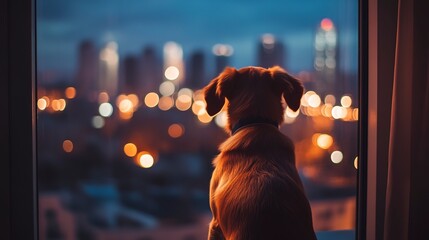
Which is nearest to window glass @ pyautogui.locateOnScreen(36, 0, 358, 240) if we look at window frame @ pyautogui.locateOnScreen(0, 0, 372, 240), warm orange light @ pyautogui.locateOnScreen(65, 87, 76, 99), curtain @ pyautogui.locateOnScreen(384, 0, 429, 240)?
warm orange light @ pyautogui.locateOnScreen(65, 87, 76, 99)

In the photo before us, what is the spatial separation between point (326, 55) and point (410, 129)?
72 cm

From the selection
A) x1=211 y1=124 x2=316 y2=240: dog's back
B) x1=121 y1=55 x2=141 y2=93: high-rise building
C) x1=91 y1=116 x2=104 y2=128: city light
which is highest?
x1=121 y1=55 x2=141 y2=93: high-rise building

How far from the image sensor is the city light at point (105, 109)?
8.11ft

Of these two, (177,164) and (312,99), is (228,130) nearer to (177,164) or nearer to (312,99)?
(177,164)

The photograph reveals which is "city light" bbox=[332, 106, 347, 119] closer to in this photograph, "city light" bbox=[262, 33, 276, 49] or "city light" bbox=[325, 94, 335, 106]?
"city light" bbox=[325, 94, 335, 106]

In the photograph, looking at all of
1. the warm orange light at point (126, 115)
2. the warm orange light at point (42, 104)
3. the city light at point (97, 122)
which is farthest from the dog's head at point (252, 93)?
the warm orange light at point (42, 104)

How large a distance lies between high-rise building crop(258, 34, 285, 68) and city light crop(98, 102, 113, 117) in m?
0.77

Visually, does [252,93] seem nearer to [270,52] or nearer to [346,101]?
[270,52]

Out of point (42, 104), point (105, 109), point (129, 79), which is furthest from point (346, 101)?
point (42, 104)

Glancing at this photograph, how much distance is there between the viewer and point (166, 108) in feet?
8.09

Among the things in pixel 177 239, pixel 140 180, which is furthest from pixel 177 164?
pixel 177 239

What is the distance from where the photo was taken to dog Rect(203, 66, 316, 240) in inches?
65.9

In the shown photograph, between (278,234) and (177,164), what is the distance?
974 mm

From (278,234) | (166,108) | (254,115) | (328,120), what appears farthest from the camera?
(328,120)
